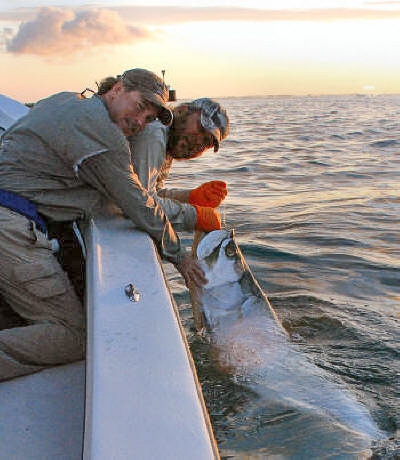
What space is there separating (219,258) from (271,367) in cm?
69

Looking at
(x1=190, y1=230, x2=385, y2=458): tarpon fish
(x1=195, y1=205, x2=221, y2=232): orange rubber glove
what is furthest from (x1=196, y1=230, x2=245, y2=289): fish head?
(x1=195, y1=205, x2=221, y2=232): orange rubber glove

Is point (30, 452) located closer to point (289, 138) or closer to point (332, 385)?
point (332, 385)

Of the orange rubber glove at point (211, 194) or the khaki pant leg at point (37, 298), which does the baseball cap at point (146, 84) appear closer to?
the khaki pant leg at point (37, 298)

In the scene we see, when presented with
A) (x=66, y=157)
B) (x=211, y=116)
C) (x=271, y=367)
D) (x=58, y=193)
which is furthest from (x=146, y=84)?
(x=271, y=367)

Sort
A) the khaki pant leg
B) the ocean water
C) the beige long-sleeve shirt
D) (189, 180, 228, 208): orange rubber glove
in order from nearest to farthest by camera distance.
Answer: the khaki pant leg < the beige long-sleeve shirt < the ocean water < (189, 180, 228, 208): orange rubber glove

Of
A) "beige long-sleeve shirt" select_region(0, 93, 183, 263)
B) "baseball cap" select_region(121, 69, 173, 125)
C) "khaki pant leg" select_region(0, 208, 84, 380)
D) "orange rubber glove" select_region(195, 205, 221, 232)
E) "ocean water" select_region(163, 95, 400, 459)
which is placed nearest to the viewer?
"khaki pant leg" select_region(0, 208, 84, 380)

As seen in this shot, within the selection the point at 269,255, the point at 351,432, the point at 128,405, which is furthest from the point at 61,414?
the point at 269,255

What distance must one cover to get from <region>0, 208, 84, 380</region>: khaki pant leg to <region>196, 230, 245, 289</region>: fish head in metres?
0.96

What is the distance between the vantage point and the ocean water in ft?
10.1

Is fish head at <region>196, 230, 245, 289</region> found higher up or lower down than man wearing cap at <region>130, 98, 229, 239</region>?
lower down

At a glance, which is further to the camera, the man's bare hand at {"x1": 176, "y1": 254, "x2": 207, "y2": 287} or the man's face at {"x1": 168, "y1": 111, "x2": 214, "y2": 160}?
the man's face at {"x1": 168, "y1": 111, "x2": 214, "y2": 160}

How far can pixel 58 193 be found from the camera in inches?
112

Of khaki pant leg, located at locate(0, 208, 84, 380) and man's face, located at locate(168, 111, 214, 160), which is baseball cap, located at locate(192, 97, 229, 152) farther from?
khaki pant leg, located at locate(0, 208, 84, 380)

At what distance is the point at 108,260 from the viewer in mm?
2592
